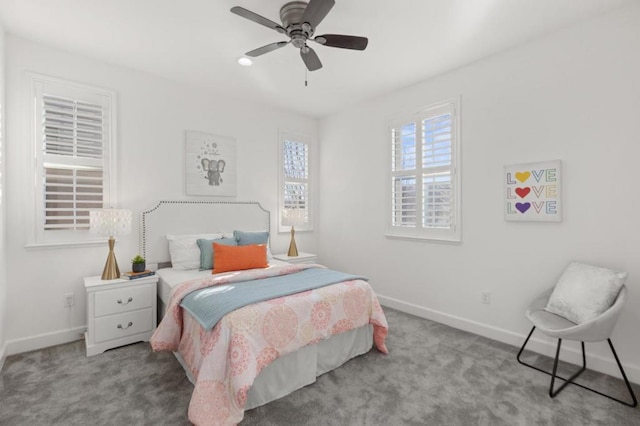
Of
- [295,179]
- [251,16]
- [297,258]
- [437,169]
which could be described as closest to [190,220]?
[297,258]

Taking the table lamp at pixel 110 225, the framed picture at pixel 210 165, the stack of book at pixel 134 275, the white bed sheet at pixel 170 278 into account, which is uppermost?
the framed picture at pixel 210 165

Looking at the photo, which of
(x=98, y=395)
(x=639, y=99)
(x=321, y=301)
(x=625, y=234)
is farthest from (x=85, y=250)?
(x=639, y=99)

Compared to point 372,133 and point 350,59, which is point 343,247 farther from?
point 350,59

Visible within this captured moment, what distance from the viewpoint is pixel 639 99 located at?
228cm

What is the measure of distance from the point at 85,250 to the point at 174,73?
6.74 ft

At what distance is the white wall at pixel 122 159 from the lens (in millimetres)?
2771

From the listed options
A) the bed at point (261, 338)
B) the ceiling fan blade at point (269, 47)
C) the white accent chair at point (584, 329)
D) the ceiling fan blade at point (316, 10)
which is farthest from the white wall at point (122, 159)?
the white accent chair at point (584, 329)

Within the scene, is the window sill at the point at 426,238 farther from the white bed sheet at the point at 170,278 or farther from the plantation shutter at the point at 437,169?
the white bed sheet at the point at 170,278

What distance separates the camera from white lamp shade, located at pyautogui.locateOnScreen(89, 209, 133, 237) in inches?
111

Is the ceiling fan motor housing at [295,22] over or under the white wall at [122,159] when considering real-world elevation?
over

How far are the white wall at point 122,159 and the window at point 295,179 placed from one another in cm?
14

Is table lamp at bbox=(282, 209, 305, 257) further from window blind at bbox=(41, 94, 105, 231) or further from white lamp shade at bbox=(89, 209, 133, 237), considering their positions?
window blind at bbox=(41, 94, 105, 231)

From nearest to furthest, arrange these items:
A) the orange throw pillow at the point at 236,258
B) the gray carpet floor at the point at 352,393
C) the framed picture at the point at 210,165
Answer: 1. the gray carpet floor at the point at 352,393
2. the orange throw pillow at the point at 236,258
3. the framed picture at the point at 210,165

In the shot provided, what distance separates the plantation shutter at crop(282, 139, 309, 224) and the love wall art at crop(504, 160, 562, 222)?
263cm
